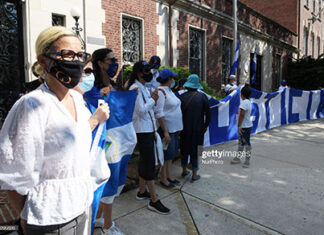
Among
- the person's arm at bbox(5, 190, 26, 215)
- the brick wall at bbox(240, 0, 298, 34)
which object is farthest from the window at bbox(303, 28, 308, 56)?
the person's arm at bbox(5, 190, 26, 215)

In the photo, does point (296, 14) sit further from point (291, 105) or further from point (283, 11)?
point (291, 105)

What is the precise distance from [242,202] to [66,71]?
312 centimetres

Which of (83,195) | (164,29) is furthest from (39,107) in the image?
(164,29)

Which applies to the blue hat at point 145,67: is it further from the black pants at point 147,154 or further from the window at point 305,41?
the window at point 305,41

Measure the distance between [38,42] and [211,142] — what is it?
567 cm

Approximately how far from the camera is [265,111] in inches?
328

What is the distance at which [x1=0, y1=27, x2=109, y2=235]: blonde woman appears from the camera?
1.15 meters

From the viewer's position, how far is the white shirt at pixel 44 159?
114 centimetres

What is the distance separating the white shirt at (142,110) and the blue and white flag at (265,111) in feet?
11.2

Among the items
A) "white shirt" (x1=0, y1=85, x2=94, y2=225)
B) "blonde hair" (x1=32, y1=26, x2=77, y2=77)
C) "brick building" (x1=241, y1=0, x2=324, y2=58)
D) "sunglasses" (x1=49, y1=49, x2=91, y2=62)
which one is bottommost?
"white shirt" (x1=0, y1=85, x2=94, y2=225)

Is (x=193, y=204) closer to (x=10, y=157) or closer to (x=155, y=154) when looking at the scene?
(x=155, y=154)

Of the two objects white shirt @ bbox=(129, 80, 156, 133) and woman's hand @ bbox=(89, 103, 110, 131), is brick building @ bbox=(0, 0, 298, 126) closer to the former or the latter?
white shirt @ bbox=(129, 80, 156, 133)

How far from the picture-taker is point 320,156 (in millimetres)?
5621

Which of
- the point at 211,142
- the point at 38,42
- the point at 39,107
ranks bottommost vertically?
the point at 211,142
